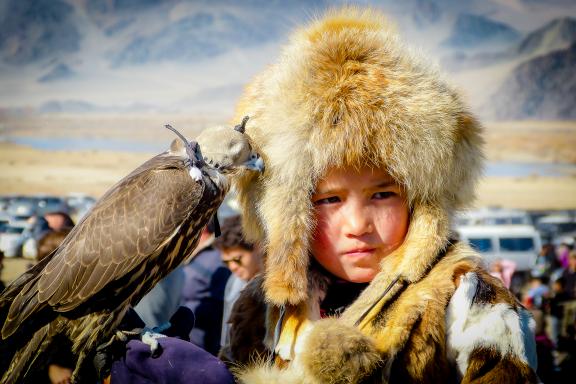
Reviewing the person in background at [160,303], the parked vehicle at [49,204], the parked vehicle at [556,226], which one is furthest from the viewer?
the parked vehicle at [49,204]

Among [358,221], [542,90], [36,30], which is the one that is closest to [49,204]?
[358,221]

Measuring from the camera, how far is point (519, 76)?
2567 cm

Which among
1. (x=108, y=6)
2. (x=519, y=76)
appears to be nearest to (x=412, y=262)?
(x=519, y=76)

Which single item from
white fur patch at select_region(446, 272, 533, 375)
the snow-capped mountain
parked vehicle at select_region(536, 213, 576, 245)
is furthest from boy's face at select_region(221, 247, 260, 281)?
the snow-capped mountain

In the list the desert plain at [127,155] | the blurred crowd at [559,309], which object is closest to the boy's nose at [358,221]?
the blurred crowd at [559,309]

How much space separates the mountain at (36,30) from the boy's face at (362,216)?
25137 mm

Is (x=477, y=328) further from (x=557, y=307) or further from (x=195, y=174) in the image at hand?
(x=557, y=307)

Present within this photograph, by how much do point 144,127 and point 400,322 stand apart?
83.1 ft

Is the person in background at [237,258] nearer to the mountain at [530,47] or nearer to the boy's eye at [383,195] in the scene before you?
the boy's eye at [383,195]

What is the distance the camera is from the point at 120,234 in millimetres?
1892

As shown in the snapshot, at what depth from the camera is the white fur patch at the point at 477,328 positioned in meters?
1.38

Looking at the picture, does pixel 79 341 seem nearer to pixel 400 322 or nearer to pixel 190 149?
pixel 190 149

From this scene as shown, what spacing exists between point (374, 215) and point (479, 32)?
29.1 metres

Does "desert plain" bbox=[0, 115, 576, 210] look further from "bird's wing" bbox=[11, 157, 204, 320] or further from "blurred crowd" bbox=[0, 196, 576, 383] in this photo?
"bird's wing" bbox=[11, 157, 204, 320]
